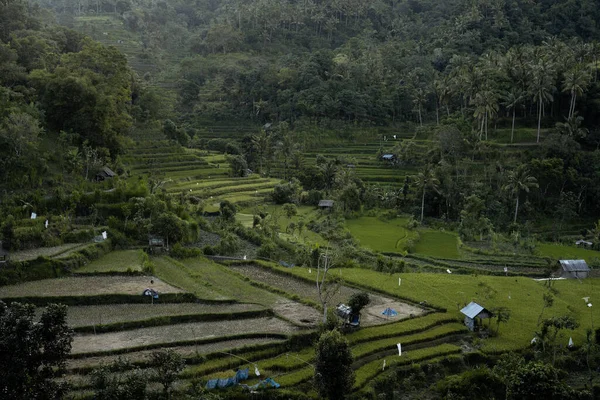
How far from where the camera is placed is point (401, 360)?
72.1 feet

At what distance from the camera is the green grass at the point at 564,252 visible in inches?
1536

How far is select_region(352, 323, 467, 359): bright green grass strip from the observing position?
2220cm

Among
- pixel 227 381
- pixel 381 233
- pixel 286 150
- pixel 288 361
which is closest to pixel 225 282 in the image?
pixel 288 361

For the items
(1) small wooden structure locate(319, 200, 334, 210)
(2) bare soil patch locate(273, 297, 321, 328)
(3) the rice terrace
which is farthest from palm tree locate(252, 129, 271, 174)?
(2) bare soil patch locate(273, 297, 321, 328)

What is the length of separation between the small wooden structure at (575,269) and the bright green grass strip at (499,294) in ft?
1.89

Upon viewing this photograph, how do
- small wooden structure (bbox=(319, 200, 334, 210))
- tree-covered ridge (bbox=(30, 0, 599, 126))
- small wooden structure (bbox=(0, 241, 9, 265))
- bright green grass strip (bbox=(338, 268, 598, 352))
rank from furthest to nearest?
tree-covered ridge (bbox=(30, 0, 599, 126)) < small wooden structure (bbox=(319, 200, 334, 210)) < small wooden structure (bbox=(0, 241, 9, 265)) < bright green grass strip (bbox=(338, 268, 598, 352))

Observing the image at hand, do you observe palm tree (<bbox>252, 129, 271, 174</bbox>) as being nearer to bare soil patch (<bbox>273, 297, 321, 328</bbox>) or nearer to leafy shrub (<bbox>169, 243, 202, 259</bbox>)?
leafy shrub (<bbox>169, 243, 202, 259</bbox>)

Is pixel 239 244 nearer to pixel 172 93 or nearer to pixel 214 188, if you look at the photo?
pixel 214 188

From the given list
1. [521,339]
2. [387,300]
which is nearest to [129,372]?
[387,300]

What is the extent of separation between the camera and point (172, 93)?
237 feet

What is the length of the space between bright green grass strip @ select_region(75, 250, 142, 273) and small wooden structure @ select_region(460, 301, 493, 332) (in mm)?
15127

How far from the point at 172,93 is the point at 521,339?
187 ft

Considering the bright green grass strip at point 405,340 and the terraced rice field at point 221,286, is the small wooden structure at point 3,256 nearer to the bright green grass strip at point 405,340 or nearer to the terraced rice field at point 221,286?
the terraced rice field at point 221,286

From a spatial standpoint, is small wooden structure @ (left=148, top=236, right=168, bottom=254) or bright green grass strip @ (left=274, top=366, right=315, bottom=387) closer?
bright green grass strip @ (left=274, top=366, right=315, bottom=387)
